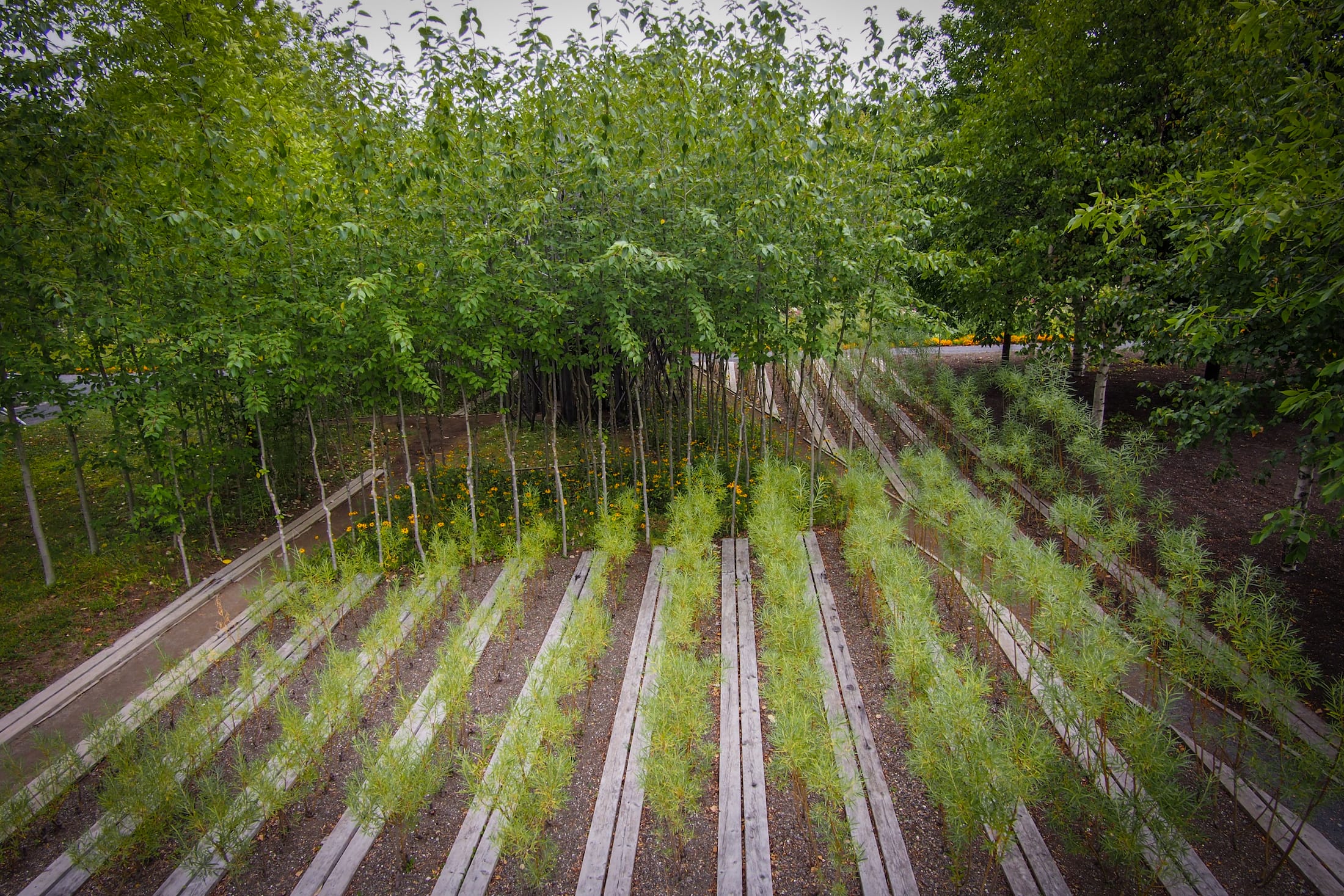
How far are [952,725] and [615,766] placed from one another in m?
1.76

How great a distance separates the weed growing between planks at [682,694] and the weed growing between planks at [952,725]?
3.55 ft

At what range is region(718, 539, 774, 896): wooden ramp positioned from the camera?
2.79 m

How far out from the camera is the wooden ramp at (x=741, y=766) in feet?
9.16

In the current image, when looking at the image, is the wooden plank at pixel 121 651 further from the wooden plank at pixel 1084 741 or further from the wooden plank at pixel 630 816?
the wooden plank at pixel 1084 741

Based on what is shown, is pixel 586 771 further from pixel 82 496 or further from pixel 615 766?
pixel 82 496

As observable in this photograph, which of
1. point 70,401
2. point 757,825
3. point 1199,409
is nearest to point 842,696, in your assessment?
point 757,825

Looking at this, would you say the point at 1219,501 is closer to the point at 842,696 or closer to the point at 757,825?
the point at 842,696

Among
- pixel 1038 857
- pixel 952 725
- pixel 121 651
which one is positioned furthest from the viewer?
pixel 121 651

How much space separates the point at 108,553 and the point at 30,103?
3981mm

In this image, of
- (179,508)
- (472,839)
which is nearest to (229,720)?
(472,839)

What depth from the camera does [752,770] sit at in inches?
132

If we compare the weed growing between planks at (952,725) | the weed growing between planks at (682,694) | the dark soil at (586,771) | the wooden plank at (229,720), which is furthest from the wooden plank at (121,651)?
the weed growing between planks at (952,725)

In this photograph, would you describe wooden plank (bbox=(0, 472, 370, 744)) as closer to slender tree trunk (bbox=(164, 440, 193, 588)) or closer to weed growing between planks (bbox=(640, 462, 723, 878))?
slender tree trunk (bbox=(164, 440, 193, 588))

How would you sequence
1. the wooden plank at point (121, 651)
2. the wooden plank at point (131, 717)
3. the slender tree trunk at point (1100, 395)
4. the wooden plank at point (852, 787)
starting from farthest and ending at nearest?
the slender tree trunk at point (1100, 395) → the wooden plank at point (121, 651) → the wooden plank at point (131, 717) → the wooden plank at point (852, 787)
